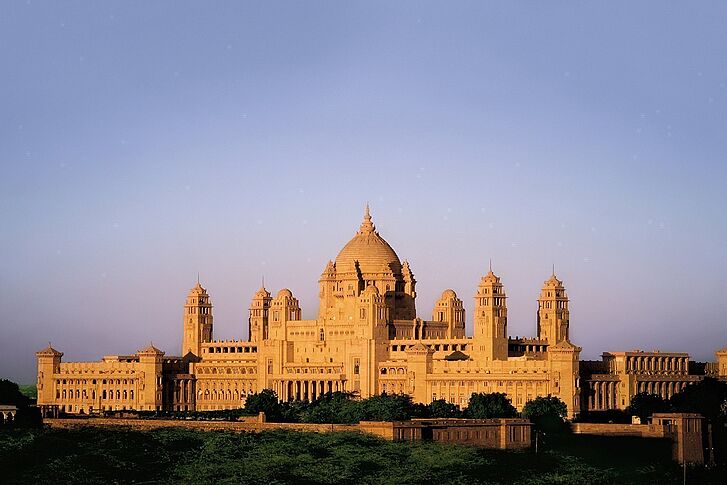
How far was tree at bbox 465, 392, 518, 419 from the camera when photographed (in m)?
165

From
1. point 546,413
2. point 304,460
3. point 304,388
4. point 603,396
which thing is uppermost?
point 304,388

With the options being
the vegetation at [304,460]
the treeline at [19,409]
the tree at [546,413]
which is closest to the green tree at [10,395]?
the treeline at [19,409]

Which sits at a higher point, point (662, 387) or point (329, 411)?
point (662, 387)

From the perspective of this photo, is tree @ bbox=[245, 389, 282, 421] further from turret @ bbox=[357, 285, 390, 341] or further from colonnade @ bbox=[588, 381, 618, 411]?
colonnade @ bbox=[588, 381, 618, 411]

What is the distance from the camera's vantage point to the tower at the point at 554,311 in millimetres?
190625

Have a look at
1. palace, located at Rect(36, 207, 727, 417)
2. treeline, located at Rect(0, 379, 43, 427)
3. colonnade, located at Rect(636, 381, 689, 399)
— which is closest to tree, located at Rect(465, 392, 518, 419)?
palace, located at Rect(36, 207, 727, 417)

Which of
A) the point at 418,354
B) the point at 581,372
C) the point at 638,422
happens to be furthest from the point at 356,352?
the point at 638,422

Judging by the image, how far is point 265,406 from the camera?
569 feet

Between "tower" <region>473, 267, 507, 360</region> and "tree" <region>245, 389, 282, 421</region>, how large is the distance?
20.2m

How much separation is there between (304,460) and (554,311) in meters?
57.6

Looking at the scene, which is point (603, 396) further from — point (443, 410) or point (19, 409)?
point (19, 409)

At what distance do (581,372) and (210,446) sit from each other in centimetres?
5077

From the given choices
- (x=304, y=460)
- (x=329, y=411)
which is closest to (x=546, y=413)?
(x=329, y=411)

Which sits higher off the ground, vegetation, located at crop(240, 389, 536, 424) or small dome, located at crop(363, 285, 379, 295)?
small dome, located at crop(363, 285, 379, 295)
